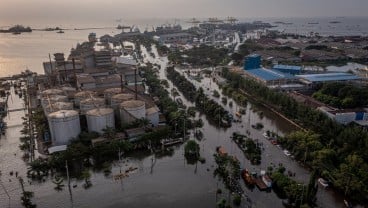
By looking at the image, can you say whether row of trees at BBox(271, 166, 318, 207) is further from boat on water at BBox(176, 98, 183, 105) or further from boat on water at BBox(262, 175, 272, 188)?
boat on water at BBox(176, 98, 183, 105)

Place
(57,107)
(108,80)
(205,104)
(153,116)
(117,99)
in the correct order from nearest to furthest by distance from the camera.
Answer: (57,107) → (153,116) → (117,99) → (205,104) → (108,80)

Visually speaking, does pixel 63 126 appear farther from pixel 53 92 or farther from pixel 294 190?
pixel 294 190

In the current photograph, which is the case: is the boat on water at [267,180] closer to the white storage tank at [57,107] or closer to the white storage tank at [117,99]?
the white storage tank at [117,99]

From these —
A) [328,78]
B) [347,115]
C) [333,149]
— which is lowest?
[333,149]

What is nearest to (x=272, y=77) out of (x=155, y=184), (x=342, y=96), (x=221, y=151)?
(x=342, y=96)

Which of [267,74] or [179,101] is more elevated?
[267,74]

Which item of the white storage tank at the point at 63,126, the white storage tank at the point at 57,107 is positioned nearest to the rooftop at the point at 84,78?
the white storage tank at the point at 57,107

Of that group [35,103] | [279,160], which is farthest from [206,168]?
[35,103]
